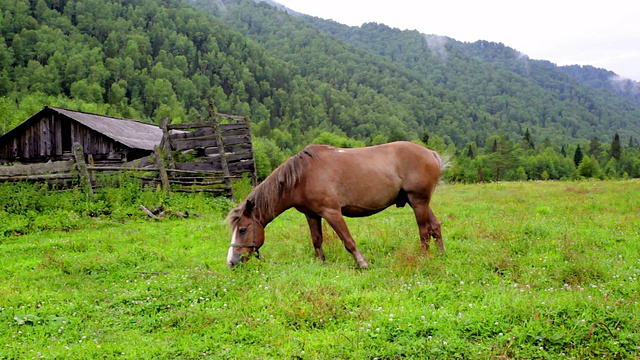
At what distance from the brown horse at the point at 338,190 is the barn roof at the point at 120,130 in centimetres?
1869

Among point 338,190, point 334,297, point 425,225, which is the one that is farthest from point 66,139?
point 334,297

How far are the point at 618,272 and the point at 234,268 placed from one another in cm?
531

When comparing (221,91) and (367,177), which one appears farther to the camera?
(221,91)

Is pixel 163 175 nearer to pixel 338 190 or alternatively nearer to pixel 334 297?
pixel 338 190

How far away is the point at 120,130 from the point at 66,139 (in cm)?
312

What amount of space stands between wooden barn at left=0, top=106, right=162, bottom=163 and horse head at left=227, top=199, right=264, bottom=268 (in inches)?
763

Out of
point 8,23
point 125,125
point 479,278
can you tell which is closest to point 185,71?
point 8,23

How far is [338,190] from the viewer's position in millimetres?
6840

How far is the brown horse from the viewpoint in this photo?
6.69 m

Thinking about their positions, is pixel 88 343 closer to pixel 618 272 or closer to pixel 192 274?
pixel 192 274

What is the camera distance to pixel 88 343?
4.23 meters

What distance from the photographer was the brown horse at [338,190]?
263 inches

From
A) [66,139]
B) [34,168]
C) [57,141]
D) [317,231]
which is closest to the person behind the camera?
[317,231]

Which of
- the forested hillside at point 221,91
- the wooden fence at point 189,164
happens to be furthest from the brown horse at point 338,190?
the forested hillside at point 221,91
